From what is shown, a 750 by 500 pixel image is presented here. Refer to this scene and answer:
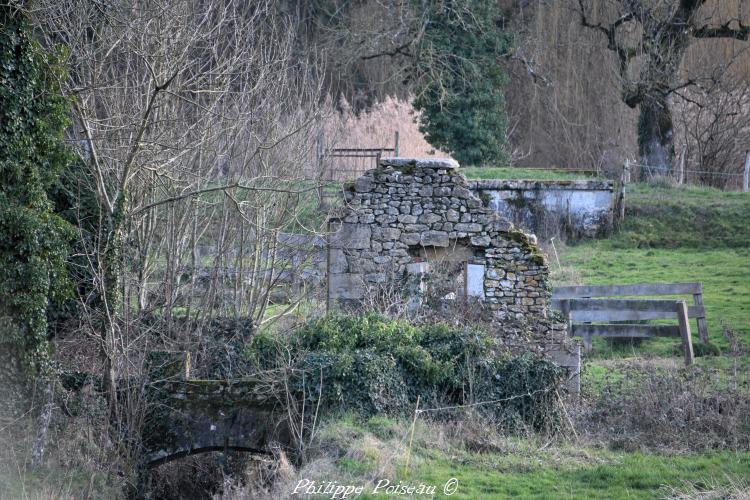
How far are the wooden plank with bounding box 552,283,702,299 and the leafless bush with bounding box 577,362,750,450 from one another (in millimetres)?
3374

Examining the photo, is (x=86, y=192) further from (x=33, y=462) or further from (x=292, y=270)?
(x=33, y=462)

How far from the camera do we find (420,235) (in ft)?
45.7

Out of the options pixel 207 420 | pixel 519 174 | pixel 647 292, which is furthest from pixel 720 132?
pixel 207 420

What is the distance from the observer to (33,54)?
9273 millimetres

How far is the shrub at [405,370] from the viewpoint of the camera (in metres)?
9.68

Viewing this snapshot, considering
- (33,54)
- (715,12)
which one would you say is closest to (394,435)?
(33,54)

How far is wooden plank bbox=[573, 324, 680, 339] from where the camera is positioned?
1395 centimetres

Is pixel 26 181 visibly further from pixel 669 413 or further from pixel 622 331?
pixel 622 331

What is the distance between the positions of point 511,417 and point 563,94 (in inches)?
953

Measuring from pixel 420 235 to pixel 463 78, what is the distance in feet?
51.4

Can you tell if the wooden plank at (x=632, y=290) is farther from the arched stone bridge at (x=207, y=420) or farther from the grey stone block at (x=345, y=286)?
the arched stone bridge at (x=207, y=420)

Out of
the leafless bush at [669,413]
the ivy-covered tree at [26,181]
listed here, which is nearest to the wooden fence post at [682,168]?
the leafless bush at [669,413]

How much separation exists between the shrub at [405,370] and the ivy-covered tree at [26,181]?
254 cm

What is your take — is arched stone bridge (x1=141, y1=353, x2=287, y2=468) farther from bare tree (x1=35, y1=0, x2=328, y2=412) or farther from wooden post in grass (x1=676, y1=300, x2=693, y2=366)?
wooden post in grass (x1=676, y1=300, x2=693, y2=366)
